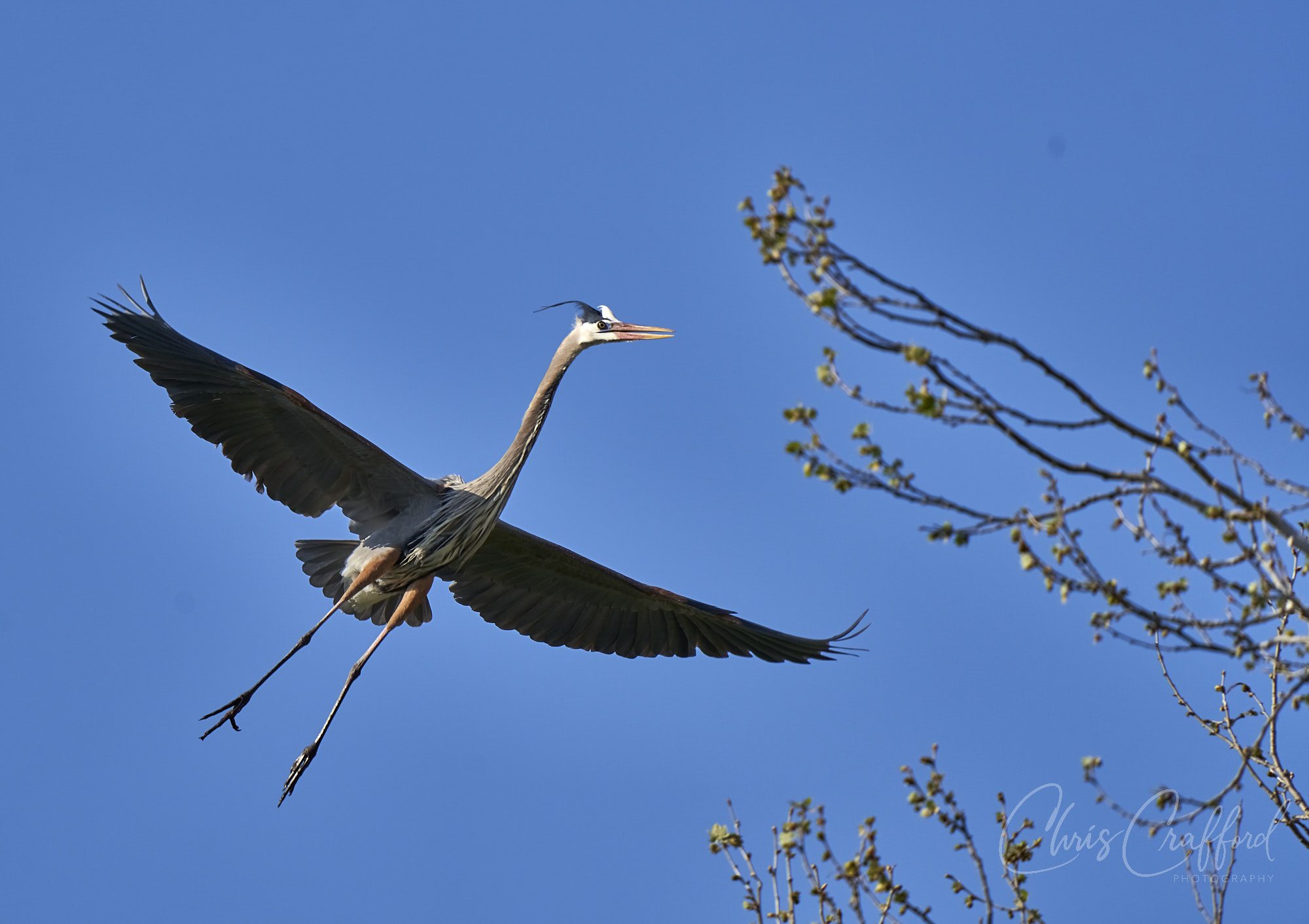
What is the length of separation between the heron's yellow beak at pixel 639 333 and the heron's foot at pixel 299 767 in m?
3.97

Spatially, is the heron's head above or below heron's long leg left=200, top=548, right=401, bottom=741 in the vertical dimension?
above

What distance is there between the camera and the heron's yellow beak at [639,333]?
1102cm

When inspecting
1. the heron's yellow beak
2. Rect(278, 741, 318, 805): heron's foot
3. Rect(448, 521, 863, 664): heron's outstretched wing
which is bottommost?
Rect(278, 741, 318, 805): heron's foot

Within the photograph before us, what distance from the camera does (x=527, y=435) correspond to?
36.1ft

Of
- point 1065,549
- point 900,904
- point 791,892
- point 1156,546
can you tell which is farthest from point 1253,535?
point 791,892

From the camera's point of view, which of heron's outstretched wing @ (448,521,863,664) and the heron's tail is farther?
heron's outstretched wing @ (448,521,863,664)

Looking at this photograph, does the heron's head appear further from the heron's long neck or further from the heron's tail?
the heron's tail

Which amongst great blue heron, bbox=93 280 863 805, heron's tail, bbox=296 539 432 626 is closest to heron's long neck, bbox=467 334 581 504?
great blue heron, bbox=93 280 863 805

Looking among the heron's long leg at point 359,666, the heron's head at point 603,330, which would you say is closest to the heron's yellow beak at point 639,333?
the heron's head at point 603,330

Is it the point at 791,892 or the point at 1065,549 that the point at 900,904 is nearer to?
the point at 791,892

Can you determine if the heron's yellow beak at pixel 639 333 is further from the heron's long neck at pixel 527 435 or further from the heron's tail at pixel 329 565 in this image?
the heron's tail at pixel 329 565

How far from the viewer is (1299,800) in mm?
5801

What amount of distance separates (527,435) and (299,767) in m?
3.09

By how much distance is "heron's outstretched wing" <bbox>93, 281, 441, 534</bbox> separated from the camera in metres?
9.91
